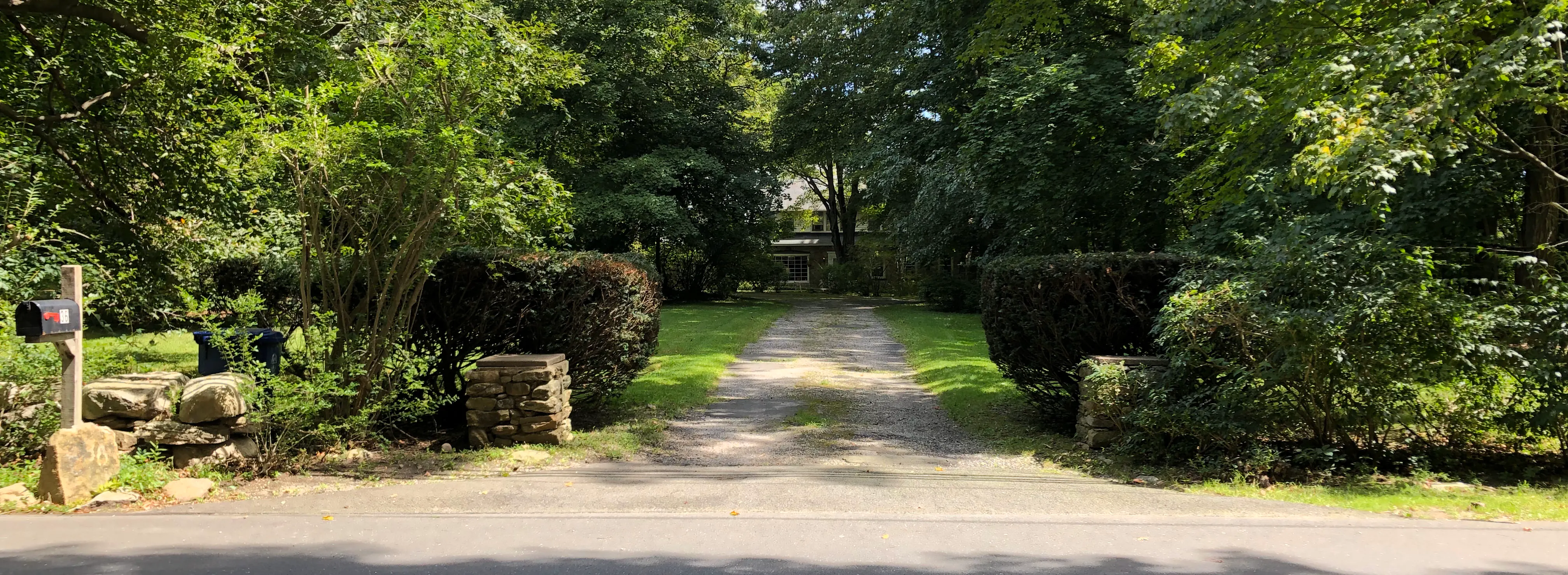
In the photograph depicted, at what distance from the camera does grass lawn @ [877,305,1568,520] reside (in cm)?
509

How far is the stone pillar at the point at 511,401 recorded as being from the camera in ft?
22.3

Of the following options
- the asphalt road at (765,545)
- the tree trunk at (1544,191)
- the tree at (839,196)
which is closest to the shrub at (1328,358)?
the tree trunk at (1544,191)

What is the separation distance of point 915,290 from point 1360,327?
29.8 meters

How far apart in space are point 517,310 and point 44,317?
3208 mm

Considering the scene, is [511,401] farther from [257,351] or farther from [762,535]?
[762,535]

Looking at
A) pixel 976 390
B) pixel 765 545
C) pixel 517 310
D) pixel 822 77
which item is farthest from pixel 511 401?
pixel 822 77

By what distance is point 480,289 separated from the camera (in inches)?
285

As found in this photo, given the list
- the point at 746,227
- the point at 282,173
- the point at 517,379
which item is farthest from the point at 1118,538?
the point at 746,227

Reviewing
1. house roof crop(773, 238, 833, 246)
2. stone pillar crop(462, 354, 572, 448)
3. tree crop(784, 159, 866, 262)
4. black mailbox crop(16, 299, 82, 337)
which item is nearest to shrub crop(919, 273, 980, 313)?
tree crop(784, 159, 866, 262)

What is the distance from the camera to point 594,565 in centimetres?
393

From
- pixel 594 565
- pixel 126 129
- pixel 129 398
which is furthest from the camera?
pixel 126 129

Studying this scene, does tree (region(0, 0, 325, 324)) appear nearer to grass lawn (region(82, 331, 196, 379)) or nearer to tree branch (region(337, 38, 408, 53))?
grass lawn (region(82, 331, 196, 379))

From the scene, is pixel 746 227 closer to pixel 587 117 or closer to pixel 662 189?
pixel 662 189

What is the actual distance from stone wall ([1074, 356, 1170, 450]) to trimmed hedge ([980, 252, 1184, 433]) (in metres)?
0.21
